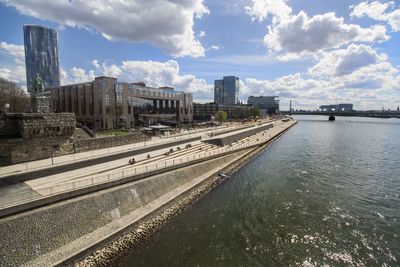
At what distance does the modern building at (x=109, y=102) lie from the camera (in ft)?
194

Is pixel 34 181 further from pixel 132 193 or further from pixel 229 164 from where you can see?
pixel 229 164

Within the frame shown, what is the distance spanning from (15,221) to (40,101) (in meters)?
18.4

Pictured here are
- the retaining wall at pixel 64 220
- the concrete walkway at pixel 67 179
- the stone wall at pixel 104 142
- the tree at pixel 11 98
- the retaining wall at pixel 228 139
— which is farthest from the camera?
the retaining wall at pixel 228 139

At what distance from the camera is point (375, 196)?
22.8 meters

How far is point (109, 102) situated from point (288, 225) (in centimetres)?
5875

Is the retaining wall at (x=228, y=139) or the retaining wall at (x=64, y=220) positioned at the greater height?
the retaining wall at (x=228, y=139)

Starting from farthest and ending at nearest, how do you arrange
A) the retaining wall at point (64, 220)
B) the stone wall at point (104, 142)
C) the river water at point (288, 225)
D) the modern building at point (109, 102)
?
the modern building at point (109, 102)
the stone wall at point (104, 142)
the river water at point (288, 225)
the retaining wall at point (64, 220)

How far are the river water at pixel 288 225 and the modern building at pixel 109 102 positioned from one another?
119 ft

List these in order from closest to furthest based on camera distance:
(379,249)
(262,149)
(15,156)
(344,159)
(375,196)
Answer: (379,249)
(15,156)
(375,196)
(344,159)
(262,149)

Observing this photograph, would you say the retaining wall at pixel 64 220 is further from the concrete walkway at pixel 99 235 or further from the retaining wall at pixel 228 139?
the retaining wall at pixel 228 139

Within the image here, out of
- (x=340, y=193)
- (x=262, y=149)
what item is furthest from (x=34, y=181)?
(x=262, y=149)

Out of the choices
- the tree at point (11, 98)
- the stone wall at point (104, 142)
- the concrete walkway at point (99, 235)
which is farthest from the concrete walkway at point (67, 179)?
the tree at point (11, 98)

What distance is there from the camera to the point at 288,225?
57.3 ft

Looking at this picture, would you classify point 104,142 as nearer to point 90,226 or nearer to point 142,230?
point 90,226
